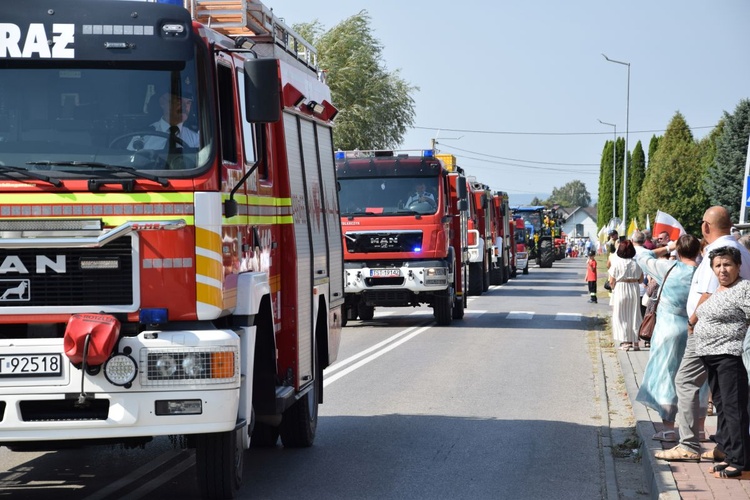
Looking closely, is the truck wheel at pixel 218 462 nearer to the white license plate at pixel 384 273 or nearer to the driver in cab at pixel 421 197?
the white license plate at pixel 384 273

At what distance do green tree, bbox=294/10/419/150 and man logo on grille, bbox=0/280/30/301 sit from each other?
45902mm

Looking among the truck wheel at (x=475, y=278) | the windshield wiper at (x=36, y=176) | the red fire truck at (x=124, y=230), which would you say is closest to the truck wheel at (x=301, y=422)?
the red fire truck at (x=124, y=230)

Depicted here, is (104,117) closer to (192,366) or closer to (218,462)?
(192,366)

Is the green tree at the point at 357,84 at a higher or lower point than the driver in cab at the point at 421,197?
higher

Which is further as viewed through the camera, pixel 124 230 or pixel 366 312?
pixel 366 312

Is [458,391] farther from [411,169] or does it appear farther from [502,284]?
[502,284]

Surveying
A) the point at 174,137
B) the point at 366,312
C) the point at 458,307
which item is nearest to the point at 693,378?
the point at 174,137

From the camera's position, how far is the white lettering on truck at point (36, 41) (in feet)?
22.5

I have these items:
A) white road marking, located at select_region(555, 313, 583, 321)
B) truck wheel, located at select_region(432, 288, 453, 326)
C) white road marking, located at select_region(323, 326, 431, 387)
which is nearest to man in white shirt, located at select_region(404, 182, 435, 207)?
truck wheel, located at select_region(432, 288, 453, 326)

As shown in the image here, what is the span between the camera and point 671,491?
7738 millimetres

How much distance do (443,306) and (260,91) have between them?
1675 centimetres

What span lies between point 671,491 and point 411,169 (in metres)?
15.5

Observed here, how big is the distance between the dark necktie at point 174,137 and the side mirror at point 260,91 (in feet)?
1.35

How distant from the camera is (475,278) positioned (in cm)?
3712
